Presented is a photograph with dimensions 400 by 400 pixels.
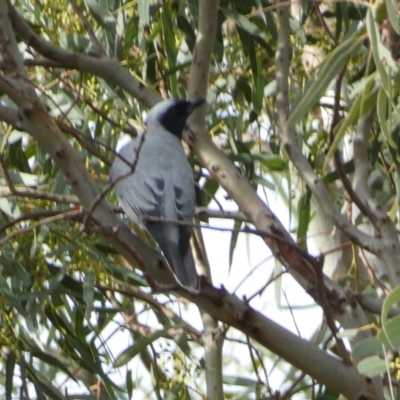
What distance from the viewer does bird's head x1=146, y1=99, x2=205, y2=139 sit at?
2668mm

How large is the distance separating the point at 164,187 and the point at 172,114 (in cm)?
44

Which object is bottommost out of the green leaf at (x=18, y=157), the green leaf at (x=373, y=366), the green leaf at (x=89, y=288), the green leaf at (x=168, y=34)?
the green leaf at (x=373, y=366)

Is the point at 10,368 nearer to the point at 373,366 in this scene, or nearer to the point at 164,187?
the point at 164,187

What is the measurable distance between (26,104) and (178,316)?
55.1 inches

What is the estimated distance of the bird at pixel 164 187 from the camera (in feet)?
8.35

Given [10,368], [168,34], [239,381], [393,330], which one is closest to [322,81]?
[393,330]

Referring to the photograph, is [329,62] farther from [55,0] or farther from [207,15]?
[55,0]

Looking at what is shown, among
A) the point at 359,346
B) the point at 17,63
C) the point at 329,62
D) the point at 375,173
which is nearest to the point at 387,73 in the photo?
the point at 329,62

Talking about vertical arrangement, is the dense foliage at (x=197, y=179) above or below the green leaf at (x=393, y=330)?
above

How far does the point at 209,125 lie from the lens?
10.2ft

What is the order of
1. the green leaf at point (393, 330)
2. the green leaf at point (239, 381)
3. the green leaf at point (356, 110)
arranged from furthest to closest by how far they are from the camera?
the green leaf at point (239, 381)
the green leaf at point (356, 110)
the green leaf at point (393, 330)

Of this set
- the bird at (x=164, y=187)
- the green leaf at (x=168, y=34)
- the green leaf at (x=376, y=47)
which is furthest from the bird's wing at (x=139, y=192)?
the green leaf at (x=376, y=47)

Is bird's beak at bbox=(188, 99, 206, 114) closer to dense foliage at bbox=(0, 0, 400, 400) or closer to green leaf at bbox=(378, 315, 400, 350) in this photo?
dense foliage at bbox=(0, 0, 400, 400)

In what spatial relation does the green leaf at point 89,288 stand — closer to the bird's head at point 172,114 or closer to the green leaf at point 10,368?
the green leaf at point 10,368
